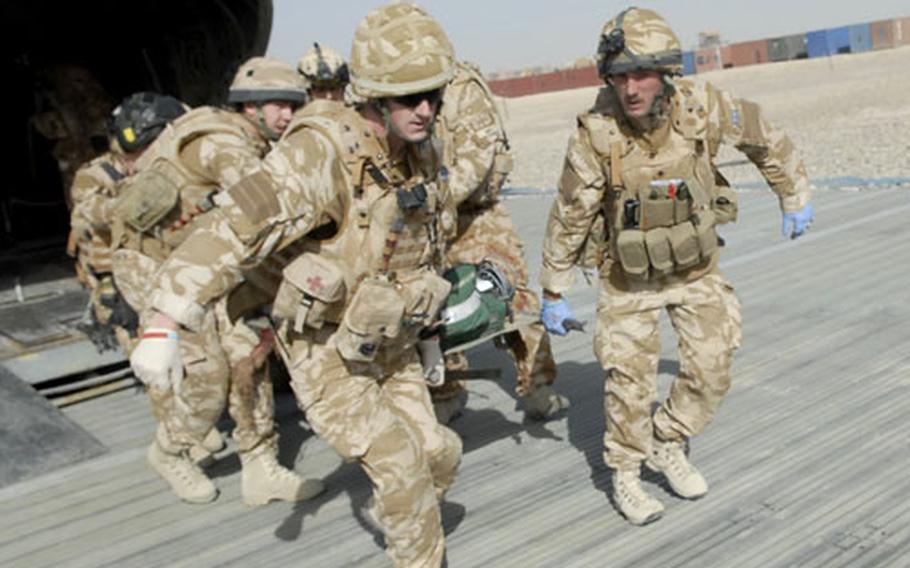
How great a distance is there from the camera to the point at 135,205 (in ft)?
15.4

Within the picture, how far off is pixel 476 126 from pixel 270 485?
1.83m

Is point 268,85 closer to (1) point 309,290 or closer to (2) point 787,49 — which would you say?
(1) point 309,290

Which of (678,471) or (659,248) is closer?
(659,248)

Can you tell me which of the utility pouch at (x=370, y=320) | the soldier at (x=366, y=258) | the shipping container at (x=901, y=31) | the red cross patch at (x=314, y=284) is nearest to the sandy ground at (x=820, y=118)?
the shipping container at (x=901, y=31)

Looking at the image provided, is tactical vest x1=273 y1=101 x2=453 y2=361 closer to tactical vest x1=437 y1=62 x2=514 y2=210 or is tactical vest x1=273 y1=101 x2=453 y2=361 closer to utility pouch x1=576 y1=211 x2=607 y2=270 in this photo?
utility pouch x1=576 y1=211 x2=607 y2=270

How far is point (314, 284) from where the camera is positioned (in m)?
3.32

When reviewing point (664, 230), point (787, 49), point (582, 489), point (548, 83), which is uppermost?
point (664, 230)

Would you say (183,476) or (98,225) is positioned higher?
(98,225)

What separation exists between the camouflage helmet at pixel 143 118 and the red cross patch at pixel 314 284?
2209 millimetres

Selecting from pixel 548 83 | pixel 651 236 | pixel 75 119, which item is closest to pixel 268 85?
pixel 651 236

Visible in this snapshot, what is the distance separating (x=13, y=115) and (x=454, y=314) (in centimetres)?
726

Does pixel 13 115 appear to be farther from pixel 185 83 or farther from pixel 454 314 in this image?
pixel 454 314

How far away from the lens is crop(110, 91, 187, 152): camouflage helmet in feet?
17.0

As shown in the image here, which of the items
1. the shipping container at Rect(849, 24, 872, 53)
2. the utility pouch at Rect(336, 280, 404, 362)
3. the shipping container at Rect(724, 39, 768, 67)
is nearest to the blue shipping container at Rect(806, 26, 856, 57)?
the shipping container at Rect(849, 24, 872, 53)
